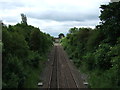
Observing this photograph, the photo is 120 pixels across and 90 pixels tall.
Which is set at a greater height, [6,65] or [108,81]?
A: [6,65]

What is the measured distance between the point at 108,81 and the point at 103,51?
718 centimetres

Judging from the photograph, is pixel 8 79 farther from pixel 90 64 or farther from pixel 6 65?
pixel 90 64

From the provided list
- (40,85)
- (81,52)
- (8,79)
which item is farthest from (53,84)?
(81,52)

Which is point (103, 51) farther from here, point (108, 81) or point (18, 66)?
point (18, 66)

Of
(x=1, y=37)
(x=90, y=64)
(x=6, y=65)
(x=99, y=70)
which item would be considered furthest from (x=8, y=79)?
(x=90, y=64)

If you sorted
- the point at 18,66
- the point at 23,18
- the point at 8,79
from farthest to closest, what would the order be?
the point at 23,18 → the point at 18,66 → the point at 8,79

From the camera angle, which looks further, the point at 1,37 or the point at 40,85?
the point at 40,85

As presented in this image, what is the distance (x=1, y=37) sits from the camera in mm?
24812

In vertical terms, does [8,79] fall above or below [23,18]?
below

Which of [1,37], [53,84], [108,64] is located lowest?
[53,84]

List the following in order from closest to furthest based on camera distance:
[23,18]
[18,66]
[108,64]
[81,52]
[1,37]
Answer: [18,66] → [1,37] → [108,64] → [81,52] → [23,18]

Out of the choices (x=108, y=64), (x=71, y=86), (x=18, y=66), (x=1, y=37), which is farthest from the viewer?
(x=108, y=64)

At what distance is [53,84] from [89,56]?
396 inches

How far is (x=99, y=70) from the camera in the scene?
3123cm
